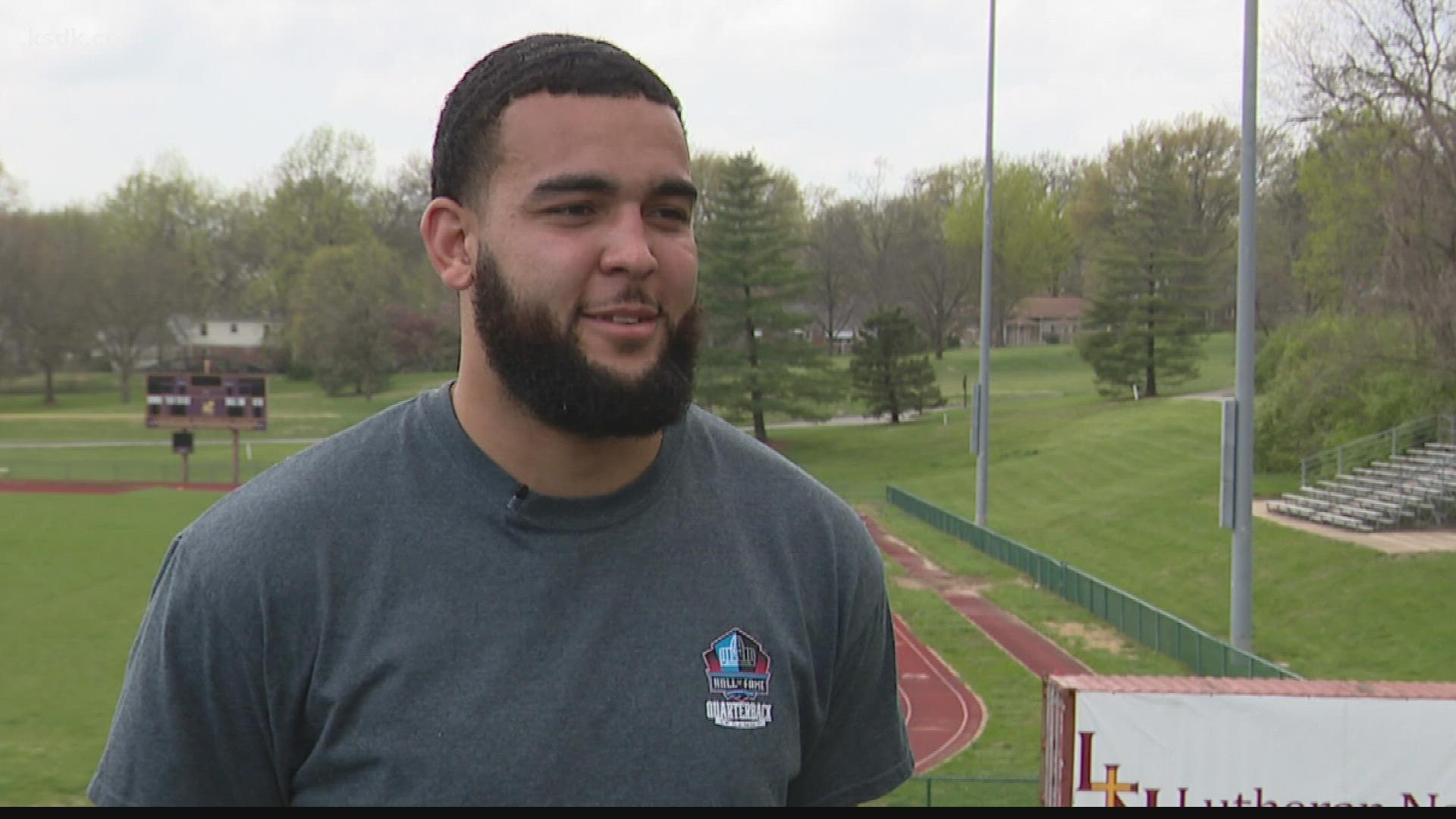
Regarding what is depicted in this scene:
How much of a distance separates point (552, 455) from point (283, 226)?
10146cm

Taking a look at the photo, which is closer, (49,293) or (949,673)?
(949,673)

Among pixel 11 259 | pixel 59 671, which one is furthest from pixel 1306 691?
A: pixel 11 259

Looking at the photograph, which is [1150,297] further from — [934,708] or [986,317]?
[934,708]

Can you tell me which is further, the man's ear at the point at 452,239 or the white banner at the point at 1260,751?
the white banner at the point at 1260,751

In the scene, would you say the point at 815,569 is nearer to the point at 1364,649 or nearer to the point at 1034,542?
the point at 1364,649

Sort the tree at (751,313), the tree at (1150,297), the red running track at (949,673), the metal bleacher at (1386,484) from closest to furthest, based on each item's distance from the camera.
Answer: the red running track at (949,673)
the metal bleacher at (1386,484)
the tree at (751,313)
the tree at (1150,297)

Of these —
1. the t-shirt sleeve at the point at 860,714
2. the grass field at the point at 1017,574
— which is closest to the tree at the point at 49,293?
the grass field at the point at 1017,574

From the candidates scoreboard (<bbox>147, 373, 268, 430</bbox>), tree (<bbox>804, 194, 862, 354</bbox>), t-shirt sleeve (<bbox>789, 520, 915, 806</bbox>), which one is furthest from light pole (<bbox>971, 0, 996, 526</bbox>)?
tree (<bbox>804, 194, 862, 354</bbox>)

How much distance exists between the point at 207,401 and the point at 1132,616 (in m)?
34.1

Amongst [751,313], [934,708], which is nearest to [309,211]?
[751,313]

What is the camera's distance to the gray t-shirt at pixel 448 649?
7.75 feet

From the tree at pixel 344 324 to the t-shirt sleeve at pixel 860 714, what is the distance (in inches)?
3105

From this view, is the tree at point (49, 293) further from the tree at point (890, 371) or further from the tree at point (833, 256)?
the tree at point (890, 371)

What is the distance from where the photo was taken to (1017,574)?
31.8m
